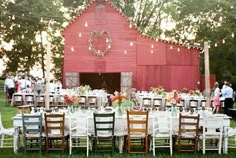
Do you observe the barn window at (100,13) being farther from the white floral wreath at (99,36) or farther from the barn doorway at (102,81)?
the barn doorway at (102,81)

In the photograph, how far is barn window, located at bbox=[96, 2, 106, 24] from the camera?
95.3 ft

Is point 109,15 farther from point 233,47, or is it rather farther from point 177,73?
point 233,47

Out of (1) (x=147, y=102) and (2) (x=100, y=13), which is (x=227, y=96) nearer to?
(1) (x=147, y=102)

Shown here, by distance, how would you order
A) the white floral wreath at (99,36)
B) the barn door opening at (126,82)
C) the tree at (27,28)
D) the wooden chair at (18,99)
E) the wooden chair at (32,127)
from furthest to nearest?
the tree at (27,28)
the white floral wreath at (99,36)
the barn door opening at (126,82)
the wooden chair at (18,99)
the wooden chair at (32,127)

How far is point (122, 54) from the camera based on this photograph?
28859mm

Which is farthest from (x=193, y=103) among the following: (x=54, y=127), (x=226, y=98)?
(x=54, y=127)

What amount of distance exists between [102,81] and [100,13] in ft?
17.5

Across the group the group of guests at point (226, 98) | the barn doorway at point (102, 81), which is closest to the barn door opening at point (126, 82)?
the barn doorway at point (102, 81)

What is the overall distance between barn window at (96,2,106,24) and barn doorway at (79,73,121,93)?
14.5ft

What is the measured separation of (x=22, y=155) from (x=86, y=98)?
11386mm

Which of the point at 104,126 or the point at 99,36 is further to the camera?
the point at 99,36

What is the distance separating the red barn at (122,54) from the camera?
93.8 ft

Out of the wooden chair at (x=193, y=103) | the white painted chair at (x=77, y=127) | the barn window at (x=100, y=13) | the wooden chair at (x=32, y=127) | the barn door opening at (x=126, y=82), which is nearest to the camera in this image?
the wooden chair at (x=32, y=127)

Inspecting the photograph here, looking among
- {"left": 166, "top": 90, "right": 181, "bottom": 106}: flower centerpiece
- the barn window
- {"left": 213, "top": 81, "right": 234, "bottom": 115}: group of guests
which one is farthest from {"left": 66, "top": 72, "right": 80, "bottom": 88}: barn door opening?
{"left": 166, "top": 90, "right": 181, "bottom": 106}: flower centerpiece
